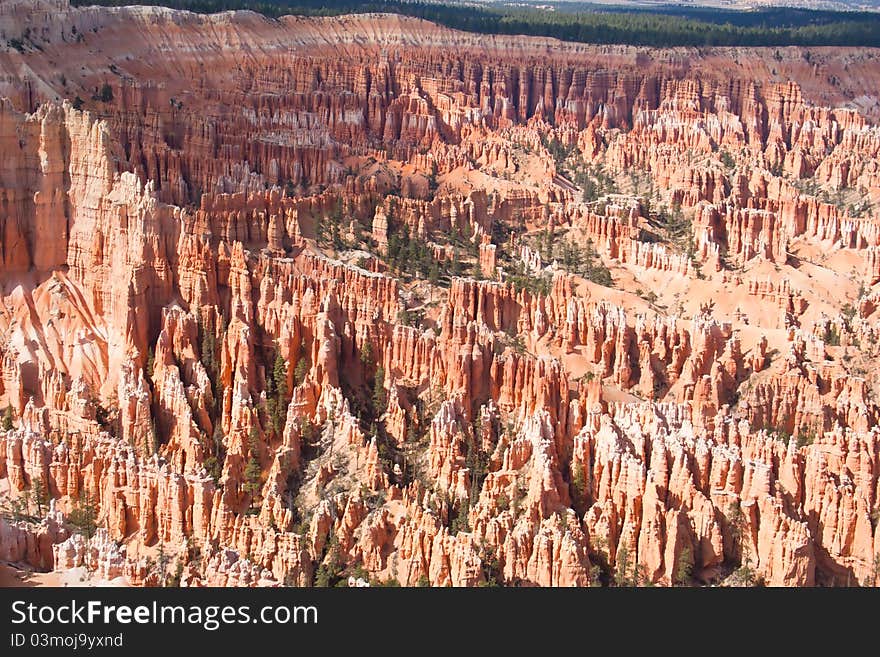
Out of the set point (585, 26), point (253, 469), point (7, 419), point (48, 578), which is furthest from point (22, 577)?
point (585, 26)

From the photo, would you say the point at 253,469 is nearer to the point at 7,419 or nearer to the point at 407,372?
the point at 407,372

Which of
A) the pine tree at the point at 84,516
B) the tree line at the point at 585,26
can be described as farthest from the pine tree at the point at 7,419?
the tree line at the point at 585,26

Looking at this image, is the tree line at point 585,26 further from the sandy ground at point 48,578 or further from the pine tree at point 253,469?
the sandy ground at point 48,578

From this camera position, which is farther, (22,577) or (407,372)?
(407,372)

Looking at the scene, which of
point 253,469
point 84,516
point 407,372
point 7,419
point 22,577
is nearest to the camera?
point 22,577

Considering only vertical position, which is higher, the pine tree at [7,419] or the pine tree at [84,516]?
the pine tree at [7,419]

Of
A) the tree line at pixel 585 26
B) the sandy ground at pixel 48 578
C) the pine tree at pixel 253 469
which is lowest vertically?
the pine tree at pixel 253 469

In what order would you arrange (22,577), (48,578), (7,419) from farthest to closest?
1. (7,419)
2. (48,578)
3. (22,577)

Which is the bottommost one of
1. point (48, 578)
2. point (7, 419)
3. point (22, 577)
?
point (7, 419)

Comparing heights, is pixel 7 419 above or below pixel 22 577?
below
